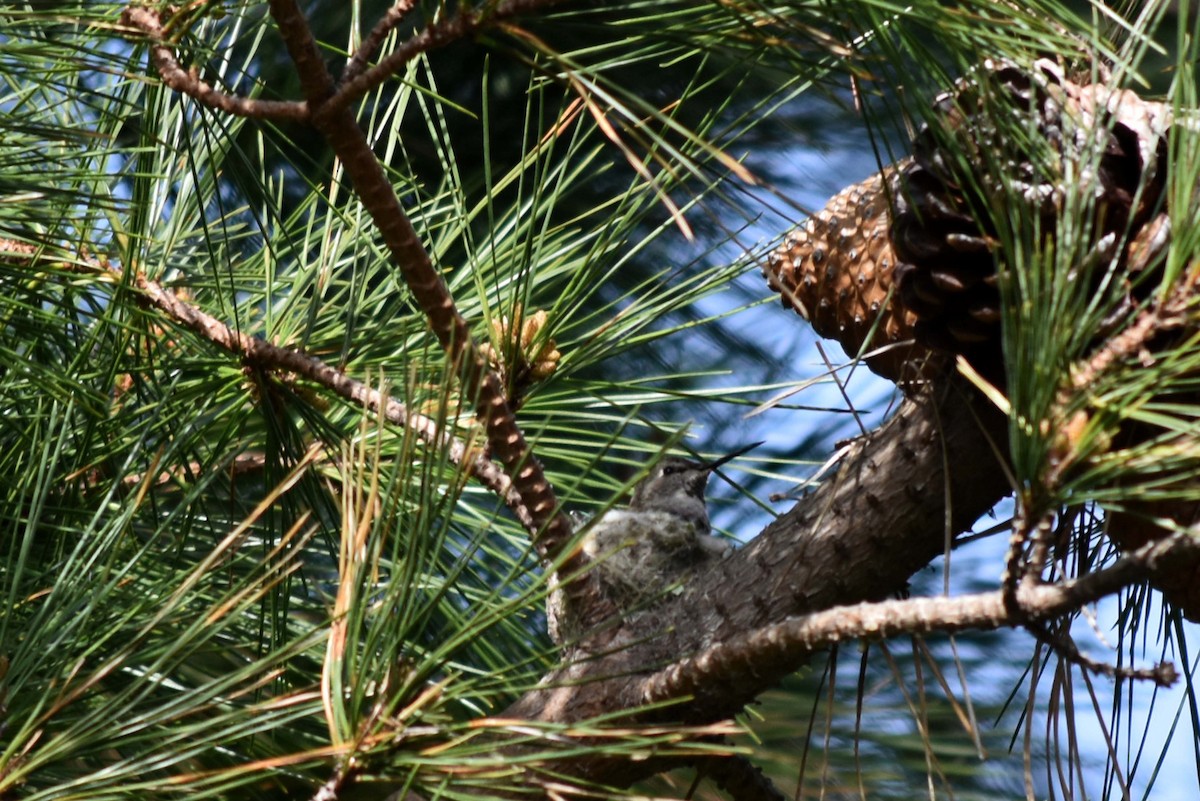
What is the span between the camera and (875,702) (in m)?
1.52

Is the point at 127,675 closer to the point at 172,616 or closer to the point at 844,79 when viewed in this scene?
the point at 172,616

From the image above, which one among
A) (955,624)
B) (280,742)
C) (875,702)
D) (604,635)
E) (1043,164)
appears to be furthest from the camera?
(875,702)

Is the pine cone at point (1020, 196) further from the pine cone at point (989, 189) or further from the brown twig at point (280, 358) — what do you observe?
the brown twig at point (280, 358)

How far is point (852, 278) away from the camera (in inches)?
29.1

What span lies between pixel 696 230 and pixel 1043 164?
3.18 ft

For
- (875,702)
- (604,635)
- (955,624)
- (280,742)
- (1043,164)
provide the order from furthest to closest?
(875,702)
(280,742)
(604,635)
(1043,164)
(955,624)

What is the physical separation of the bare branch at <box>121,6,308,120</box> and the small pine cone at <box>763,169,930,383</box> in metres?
0.29

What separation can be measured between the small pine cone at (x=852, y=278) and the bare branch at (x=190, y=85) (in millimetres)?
288

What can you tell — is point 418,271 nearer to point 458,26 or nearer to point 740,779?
point 458,26

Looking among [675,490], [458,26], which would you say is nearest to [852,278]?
[458,26]

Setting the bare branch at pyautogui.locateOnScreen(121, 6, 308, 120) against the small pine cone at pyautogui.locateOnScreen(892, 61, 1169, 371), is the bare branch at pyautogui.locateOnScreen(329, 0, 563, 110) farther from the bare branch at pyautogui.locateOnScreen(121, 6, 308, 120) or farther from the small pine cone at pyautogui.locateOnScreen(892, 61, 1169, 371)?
the small pine cone at pyautogui.locateOnScreen(892, 61, 1169, 371)

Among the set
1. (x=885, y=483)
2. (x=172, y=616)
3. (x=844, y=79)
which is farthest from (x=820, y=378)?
(x=844, y=79)

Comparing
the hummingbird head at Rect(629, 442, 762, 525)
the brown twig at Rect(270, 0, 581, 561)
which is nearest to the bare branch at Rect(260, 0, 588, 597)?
the brown twig at Rect(270, 0, 581, 561)

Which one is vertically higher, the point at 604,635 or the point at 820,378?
the point at 820,378
